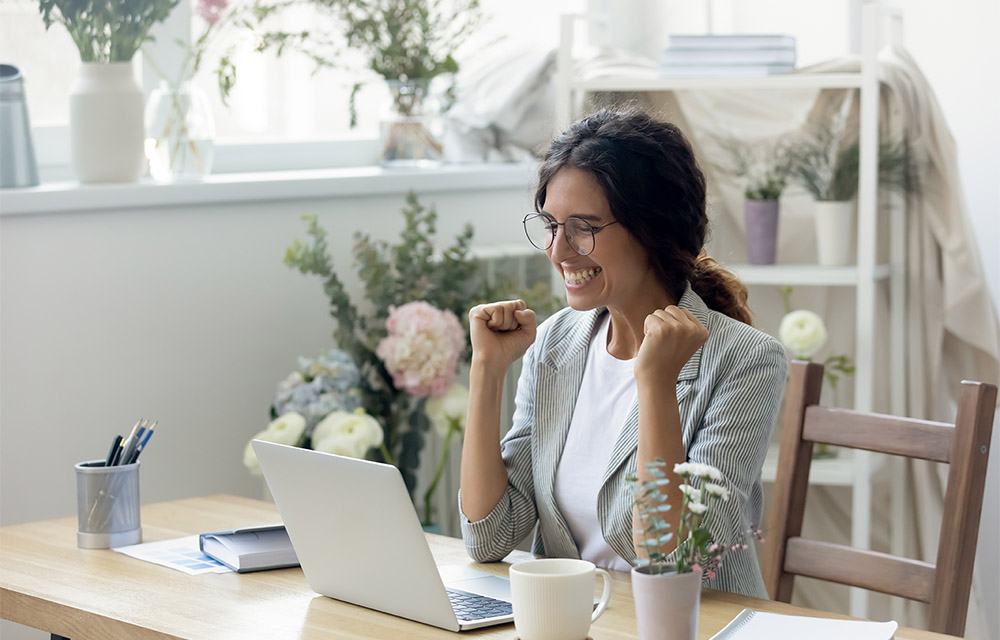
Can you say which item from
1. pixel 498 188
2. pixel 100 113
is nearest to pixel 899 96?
pixel 498 188

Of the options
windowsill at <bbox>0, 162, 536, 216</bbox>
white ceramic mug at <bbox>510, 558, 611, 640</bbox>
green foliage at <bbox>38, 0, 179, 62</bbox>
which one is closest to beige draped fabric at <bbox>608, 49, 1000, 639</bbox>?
windowsill at <bbox>0, 162, 536, 216</bbox>

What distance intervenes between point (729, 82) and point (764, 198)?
0.28 meters

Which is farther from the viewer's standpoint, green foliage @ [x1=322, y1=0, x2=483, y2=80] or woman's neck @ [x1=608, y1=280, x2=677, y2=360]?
green foliage @ [x1=322, y1=0, x2=483, y2=80]

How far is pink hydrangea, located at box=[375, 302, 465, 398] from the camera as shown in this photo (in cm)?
252

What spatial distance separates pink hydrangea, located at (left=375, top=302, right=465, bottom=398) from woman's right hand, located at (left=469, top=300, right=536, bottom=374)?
2.29 ft

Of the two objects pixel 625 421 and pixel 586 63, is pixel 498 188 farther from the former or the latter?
pixel 625 421

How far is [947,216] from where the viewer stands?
2.72 meters

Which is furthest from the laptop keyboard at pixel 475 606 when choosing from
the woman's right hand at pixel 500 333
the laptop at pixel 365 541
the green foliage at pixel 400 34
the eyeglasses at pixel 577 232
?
the green foliage at pixel 400 34

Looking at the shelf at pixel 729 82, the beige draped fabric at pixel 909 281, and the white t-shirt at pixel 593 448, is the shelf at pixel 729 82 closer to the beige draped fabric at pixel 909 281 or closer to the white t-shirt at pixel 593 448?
the beige draped fabric at pixel 909 281

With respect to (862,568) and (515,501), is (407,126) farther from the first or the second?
(862,568)

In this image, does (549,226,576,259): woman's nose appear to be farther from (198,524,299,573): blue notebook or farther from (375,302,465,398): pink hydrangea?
(375,302,465,398): pink hydrangea

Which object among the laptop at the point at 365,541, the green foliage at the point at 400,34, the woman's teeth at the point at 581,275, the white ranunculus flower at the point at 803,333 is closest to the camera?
the laptop at the point at 365,541

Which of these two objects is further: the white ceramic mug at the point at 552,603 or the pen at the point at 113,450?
the pen at the point at 113,450

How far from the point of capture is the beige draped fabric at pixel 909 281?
2.71 metres
